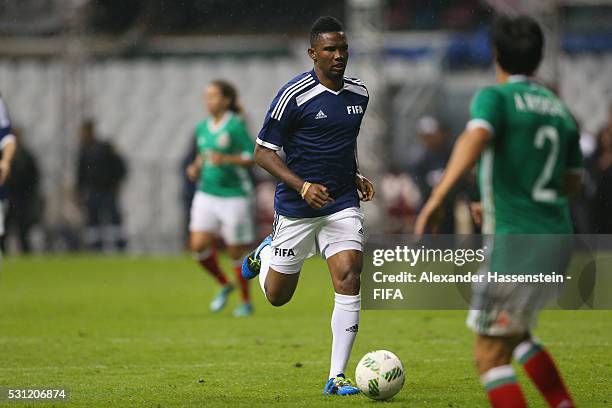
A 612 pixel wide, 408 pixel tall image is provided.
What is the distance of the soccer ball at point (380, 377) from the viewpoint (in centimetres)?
736

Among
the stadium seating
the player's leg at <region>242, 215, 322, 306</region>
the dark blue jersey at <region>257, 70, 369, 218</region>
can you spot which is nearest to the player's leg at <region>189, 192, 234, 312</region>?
the player's leg at <region>242, 215, 322, 306</region>

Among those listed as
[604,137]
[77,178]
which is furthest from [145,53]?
[604,137]

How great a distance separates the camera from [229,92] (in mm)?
13406

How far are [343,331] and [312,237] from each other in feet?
2.42

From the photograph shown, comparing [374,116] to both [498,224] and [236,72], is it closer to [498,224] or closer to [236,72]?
[236,72]

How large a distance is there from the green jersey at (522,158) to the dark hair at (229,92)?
7.80 meters

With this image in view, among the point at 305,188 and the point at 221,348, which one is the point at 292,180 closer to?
the point at 305,188

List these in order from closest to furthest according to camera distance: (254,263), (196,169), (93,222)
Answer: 1. (254,263)
2. (196,169)
3. (93,222)

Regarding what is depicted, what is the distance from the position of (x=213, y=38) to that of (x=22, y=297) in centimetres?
1618

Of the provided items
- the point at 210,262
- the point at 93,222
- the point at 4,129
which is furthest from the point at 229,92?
the point at 93,222

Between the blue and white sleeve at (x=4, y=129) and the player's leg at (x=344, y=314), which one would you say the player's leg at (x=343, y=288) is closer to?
the player's leg at (x=344, y=314)

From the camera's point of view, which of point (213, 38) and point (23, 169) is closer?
point (23, 169)

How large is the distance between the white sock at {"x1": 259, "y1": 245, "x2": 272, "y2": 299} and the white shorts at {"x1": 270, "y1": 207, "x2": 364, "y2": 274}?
193 mm

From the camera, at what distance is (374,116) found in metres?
21.1
